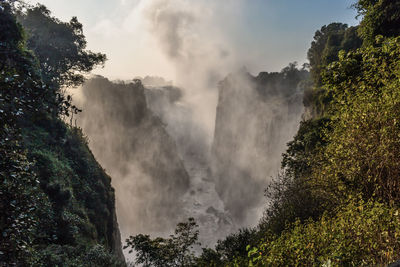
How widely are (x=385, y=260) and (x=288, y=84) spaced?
77.4m

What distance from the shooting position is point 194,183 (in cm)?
7888

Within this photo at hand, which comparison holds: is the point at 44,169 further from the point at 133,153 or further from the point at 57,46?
the point at 133,153

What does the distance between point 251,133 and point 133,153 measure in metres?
37.8

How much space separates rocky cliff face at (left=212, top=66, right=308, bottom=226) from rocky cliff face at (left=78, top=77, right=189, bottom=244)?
1756 cm

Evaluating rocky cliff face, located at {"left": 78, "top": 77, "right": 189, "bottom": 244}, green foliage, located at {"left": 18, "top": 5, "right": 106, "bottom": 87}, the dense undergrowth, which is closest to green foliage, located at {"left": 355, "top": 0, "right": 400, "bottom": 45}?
the dense undergrowth

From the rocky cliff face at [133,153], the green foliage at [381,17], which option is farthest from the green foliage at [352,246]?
the rocky cliff face at [133,153]

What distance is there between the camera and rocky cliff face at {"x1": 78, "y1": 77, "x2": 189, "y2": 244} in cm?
6131

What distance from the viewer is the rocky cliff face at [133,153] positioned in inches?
2414

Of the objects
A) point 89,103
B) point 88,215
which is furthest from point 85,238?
point 89,103

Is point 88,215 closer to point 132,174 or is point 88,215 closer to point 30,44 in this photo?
point 30,44

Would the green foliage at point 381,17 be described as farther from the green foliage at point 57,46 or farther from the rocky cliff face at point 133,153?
the rocky cliff face at point 133,153

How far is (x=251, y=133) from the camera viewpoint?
2657 inches

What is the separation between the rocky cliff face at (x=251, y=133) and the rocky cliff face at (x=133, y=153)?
1756cm

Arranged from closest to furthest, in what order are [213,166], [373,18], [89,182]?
[373,18] → [89,182] → [213,166]
